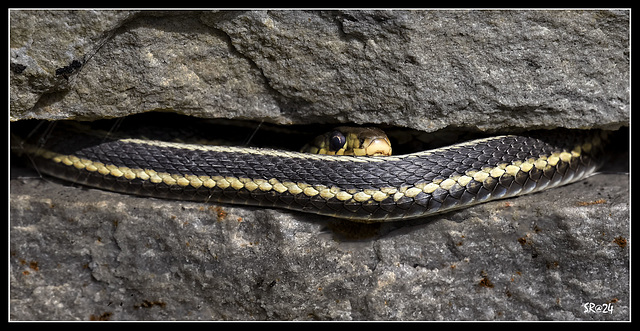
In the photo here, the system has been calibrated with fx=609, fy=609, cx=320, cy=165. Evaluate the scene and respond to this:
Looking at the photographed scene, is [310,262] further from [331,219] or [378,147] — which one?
[378,147]

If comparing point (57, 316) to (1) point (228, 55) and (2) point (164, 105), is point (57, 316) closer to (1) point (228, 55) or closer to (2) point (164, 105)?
(2) point (164, 105)

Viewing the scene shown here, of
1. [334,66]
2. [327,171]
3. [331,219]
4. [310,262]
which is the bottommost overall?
[310,262]

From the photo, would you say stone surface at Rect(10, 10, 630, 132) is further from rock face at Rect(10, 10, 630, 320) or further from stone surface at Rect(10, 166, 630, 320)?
stone surface at Rect(10, 166, 630, 320)

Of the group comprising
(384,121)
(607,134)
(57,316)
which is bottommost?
A: (57,316)

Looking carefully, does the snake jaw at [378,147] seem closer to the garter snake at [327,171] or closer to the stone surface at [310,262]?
the garter snake at [327,171]

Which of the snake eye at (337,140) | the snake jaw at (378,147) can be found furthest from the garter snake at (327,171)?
the snake eye at (337,140)

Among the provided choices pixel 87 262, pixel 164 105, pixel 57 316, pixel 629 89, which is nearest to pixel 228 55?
pixel 164 105

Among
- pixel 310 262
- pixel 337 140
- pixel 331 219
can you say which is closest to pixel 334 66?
pixel 337 140

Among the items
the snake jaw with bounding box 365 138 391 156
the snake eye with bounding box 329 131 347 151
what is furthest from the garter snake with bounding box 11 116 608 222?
the snake eye with bounding box 329 131 347 151
